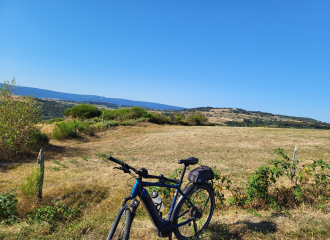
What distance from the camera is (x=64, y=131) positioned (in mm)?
13953

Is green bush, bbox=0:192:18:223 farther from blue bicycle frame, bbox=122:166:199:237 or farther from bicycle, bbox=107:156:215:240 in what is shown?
blue bicycle frame, bbox=122:166:199:237

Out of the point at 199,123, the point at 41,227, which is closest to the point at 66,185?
the point at 41,227

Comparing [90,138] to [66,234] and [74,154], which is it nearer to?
[74,154]

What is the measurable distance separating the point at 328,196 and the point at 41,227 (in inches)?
216

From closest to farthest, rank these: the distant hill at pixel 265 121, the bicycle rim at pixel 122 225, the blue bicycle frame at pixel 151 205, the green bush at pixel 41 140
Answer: the bicycle rim at pixel 122 225 < the blue bicycle frame at pixel 151 205 < the green bush at pixel 41 140 < the distant hill at pixel 265 121

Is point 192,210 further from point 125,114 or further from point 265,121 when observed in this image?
point 265,121

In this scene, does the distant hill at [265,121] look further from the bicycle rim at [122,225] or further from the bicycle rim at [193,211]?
the bicycle rim at [122,225]

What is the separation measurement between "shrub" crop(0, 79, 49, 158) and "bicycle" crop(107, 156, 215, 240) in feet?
26.8

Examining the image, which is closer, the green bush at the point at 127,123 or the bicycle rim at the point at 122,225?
the bicycle rim at the point at 122,225

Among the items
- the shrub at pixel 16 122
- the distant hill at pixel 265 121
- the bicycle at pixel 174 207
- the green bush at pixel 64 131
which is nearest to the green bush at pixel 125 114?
the green bush at pixel 64 131

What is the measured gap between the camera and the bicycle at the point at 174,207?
6.77 ft

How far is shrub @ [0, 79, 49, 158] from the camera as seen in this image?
8195 mm

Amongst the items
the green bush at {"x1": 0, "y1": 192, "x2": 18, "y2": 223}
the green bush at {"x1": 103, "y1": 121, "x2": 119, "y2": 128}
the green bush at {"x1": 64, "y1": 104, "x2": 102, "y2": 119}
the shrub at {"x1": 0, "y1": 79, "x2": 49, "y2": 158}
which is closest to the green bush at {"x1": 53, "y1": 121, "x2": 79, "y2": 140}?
the shrub at {"x1": 0, "y1": 79, "x2": 49, "y2": 158}

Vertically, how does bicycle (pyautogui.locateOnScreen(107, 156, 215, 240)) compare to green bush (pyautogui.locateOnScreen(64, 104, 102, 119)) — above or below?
above
